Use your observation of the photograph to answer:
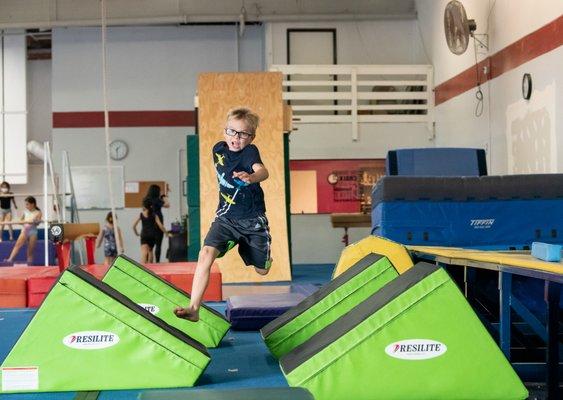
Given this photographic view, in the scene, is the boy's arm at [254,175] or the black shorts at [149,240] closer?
the boy's arm at [254,175]

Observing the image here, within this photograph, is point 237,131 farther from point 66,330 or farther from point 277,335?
point 66,330

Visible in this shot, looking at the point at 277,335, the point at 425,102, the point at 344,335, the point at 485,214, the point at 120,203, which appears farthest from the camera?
the point at 120,203

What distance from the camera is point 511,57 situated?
10391 mm

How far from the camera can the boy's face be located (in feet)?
15.3

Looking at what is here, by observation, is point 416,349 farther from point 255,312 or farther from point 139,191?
point 139,191

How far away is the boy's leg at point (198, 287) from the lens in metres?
4.32

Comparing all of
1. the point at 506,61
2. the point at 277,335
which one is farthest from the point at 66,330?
the point at 506,61

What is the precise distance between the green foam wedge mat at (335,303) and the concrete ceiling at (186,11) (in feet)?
37.2

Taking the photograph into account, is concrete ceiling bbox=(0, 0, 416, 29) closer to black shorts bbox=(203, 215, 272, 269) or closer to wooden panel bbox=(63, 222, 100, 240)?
wooden panel bbox=(63, 222, 100, 240)

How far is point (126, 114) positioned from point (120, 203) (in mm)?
1890

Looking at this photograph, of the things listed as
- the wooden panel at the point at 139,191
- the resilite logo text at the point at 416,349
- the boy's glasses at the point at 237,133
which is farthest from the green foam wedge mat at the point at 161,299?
the wooden panel at the point at 139,191

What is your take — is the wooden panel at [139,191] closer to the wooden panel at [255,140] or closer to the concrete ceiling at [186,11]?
the concrete ceiling at [186,11]

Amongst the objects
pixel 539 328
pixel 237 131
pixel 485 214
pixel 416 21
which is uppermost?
pixel 416 21

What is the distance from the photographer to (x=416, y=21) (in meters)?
15.5
